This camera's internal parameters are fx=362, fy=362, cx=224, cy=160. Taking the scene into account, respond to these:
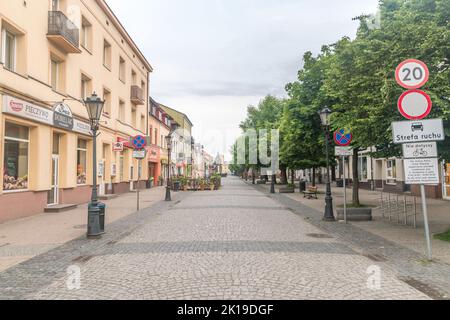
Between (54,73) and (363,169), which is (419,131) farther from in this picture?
(363,169)

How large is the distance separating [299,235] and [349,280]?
418cm

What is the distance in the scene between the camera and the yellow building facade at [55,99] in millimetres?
12547

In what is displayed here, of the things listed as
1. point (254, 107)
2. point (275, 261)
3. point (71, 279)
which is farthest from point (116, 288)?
point (254, 107)

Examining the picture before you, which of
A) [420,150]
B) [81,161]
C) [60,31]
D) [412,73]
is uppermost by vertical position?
[60,31]

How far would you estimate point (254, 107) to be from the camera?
54.4m

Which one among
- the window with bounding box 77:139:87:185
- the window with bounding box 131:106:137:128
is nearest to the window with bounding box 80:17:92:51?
the window with bounding box 77:139:87:185

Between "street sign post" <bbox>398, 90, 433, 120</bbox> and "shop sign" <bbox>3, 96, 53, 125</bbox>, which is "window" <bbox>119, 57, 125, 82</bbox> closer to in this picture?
"shop sign" <bbox>3, 96, 53, 125</bbox>

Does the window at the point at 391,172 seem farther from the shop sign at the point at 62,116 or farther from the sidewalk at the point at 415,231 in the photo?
the shop sign at the point at 62,116

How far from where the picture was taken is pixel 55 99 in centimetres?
1554

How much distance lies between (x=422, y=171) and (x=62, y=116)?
1420 cm

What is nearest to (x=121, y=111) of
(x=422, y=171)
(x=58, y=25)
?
(x=58, y=25)

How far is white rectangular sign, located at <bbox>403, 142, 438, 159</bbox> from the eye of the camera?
6691mm

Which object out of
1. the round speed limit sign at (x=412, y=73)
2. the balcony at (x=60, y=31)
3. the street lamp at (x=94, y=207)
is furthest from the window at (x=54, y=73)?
the round speed limit sign at (x=412, y=73)
